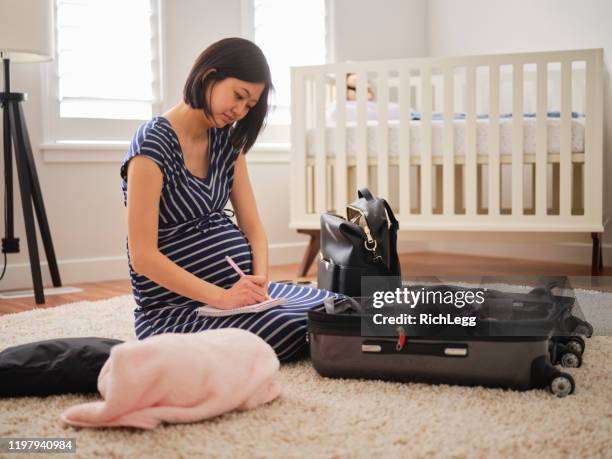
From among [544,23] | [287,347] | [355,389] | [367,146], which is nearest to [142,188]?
[287,347]

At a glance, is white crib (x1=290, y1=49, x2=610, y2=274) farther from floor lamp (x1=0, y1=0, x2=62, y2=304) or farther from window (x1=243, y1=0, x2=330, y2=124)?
floor lamp (x1=0, y1=0, x2=62, y2=304)

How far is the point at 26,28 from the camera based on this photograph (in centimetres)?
237

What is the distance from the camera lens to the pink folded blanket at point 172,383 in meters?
1.05

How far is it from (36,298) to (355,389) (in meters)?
1.48

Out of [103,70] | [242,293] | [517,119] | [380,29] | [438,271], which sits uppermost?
[380,29]

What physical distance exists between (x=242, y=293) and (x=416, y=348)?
370mm

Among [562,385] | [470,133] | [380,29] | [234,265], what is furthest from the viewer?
[380,29]

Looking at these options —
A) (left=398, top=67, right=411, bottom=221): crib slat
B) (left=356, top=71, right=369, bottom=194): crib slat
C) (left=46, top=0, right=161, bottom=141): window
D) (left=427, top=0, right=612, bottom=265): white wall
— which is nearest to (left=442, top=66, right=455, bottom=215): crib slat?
(left=398, top=67, right=411, bottom=221): crib slat

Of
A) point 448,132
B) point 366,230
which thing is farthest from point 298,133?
point 366,230

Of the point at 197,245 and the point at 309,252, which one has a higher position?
the point at 197,245

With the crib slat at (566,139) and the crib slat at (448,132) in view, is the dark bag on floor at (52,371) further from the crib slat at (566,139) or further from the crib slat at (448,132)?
the crib slat at (566,139)

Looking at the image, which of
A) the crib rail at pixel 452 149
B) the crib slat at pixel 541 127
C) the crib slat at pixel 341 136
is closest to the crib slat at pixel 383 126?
the crib rail at pixel 452 149

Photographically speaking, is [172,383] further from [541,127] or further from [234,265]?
[541,127]

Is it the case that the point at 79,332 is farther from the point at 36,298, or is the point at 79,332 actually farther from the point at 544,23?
Result: the point at 544,23
